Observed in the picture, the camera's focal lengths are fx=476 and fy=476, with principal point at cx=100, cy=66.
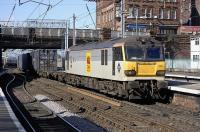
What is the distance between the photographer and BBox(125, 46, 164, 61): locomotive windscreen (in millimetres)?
22406

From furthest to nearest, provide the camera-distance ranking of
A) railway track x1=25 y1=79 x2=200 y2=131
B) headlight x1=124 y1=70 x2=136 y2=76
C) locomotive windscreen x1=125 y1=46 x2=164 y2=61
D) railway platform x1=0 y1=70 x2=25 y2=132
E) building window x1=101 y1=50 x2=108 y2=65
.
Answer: building window x1=101 y1=50 x2=108 y2=65 → locomotive windscreen x1=125 y1=46 x2=164 y2=61 → headlight x1=124 y1=70 x2=136 y2=76 → railway track x1=25 y1=79 x2=200 y2=131 → railway platform x1=0 y1=70 x2=25 y2=132

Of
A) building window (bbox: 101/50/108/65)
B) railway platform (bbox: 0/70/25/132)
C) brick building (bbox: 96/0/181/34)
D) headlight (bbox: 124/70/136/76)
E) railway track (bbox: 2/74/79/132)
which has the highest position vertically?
brick building (bbox: 96/0/181/34)

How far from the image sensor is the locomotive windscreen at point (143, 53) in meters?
22.4

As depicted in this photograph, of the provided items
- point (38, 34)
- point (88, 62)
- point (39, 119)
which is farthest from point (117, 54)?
point (38, 34)

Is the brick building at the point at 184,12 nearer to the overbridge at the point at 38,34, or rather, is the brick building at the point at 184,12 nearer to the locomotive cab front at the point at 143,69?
the overbridge at the point at 38,34

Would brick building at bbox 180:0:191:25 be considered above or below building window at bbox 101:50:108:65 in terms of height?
above

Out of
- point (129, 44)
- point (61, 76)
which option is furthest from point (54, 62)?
point (129, 44)

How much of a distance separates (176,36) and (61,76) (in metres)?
39.1

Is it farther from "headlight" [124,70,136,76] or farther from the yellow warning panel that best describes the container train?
the yellow warning panel

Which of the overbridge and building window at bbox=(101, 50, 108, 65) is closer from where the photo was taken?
building window at bbox=(101, 50, 108, 65)

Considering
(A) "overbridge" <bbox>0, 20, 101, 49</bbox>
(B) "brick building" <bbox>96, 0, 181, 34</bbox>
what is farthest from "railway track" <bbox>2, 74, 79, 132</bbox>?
(B) "brick building" <bbox>96, 0, 181, 34</bbox>

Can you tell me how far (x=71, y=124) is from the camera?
16328 millimetres

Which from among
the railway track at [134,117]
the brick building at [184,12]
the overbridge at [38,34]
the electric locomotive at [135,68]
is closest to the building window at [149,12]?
the brick building at [184,12]

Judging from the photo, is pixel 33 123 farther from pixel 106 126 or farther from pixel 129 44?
pixel 129 44
